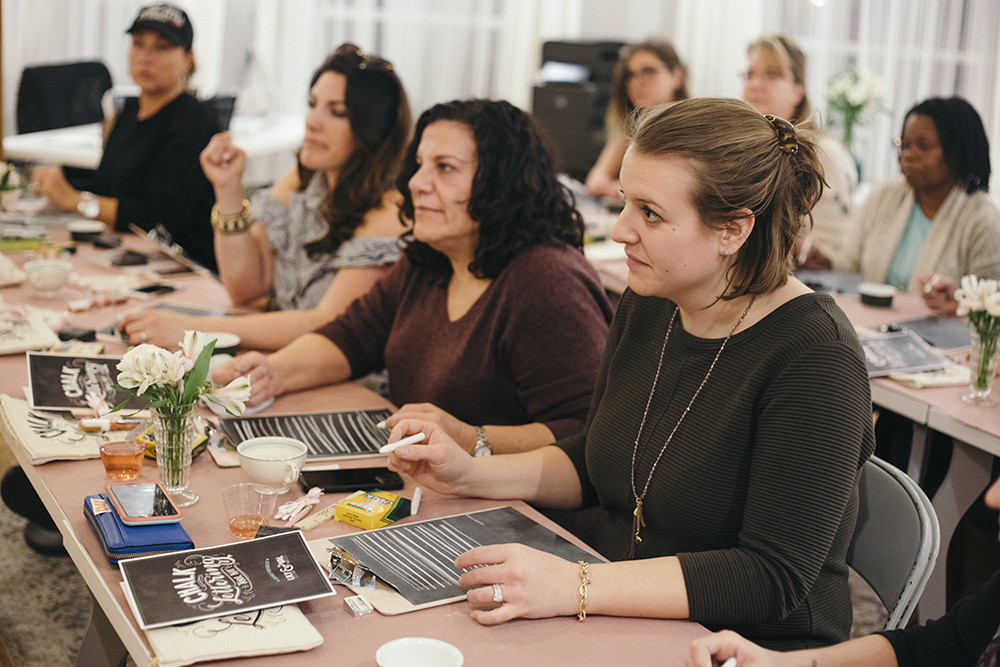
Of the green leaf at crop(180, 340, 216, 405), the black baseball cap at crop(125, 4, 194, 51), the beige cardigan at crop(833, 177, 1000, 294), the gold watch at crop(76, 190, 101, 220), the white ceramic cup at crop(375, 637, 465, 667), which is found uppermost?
the black baseball cap at crop(125, 4, 194, 51)

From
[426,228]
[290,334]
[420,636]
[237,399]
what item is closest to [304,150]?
[290,334]

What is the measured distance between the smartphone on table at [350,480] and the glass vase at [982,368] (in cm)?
138

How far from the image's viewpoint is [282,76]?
246 inches

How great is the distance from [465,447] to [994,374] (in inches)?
49.3

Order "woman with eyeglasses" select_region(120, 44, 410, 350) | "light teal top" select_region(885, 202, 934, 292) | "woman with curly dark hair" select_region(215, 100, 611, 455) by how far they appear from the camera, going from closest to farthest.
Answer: "woman with curly dark hair" select_region(215, 100, 611, 455) → "woman with eyeglasses" select_region(120, 44, 410, 350) → "light teal top" select_region(885, 202, 934, 292)

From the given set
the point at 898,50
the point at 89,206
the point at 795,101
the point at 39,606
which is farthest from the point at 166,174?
the point at 898,50

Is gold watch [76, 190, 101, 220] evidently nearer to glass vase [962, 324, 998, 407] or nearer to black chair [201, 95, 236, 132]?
black chair [201, 95, 236, 132]

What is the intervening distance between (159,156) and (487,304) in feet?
6.85

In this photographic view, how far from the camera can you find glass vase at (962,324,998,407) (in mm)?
2123

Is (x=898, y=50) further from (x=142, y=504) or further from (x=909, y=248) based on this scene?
(x=142, y=504)

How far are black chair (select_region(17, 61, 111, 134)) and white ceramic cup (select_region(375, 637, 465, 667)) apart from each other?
4615 mm

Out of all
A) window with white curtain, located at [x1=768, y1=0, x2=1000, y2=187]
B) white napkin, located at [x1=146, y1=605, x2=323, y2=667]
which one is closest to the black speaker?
window with white curtain, located at [x1=768, y1=0, x2=1000, y2=187]

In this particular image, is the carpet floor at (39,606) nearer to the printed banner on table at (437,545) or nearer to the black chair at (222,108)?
the printed banner on table at (437,545)

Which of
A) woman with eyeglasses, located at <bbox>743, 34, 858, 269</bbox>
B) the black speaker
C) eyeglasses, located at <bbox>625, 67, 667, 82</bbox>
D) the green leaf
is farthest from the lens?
the black speaker
